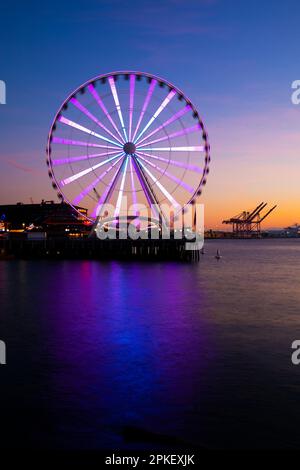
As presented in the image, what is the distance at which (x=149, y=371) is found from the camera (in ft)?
63.4

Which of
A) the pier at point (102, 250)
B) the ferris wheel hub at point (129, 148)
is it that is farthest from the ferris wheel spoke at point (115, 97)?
the pier at point (102, 250)

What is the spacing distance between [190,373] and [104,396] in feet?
12.0

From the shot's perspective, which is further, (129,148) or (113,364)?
(129,148)

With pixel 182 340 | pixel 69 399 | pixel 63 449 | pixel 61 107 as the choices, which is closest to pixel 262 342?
pixel 182 340

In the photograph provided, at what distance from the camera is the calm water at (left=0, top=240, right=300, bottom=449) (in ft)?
44.0

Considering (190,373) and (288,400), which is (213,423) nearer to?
(288,400)

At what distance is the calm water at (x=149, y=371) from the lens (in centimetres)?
1341

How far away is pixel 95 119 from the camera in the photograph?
52.6 metres

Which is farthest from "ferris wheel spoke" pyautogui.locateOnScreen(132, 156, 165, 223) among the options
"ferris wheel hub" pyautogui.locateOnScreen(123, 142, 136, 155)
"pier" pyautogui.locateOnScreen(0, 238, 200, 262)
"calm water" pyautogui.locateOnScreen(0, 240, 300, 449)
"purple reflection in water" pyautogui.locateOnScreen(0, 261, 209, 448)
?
"pier" pyautogui.locateOnScreen(0, 238, 200, 262)

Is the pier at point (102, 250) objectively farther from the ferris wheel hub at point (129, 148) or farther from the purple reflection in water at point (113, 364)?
the purple reflection in water at point (113, 364)

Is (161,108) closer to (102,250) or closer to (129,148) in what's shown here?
(129,148)

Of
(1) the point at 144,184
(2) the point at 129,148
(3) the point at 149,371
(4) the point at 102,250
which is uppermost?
(2) the point at 129,148

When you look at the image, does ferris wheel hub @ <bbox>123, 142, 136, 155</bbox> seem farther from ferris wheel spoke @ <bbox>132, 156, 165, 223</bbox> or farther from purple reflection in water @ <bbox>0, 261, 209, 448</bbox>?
purple reflection in water @ <bbox>0, 261, 209, 448</bbox>

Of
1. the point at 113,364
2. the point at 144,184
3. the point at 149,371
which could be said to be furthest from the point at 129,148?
the point at 149,371
